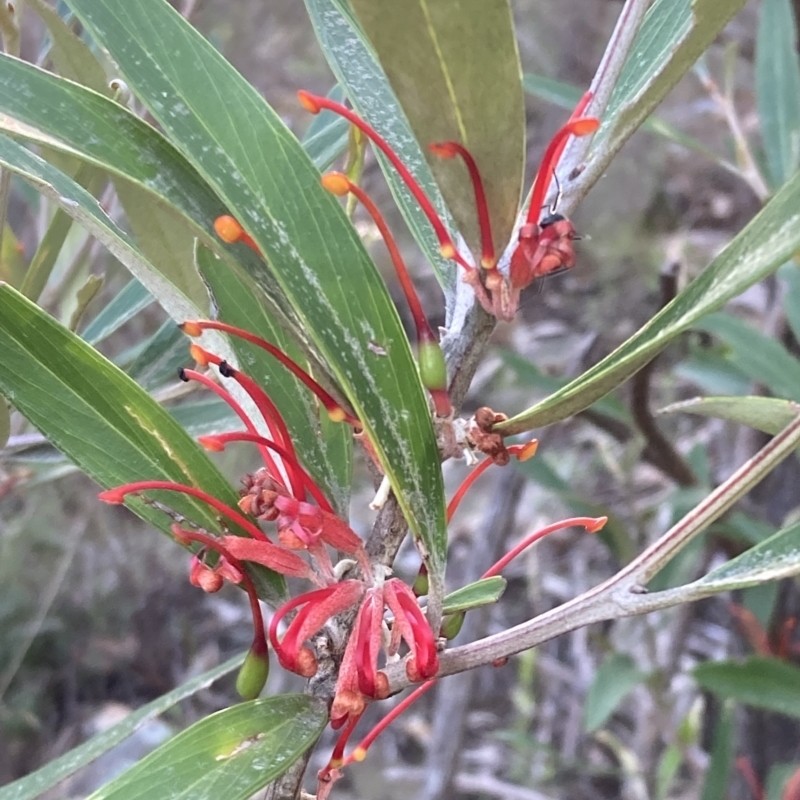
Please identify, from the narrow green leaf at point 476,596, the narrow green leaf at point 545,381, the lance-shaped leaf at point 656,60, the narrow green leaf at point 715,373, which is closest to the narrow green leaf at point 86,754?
the narrow green leaf at point 476,596

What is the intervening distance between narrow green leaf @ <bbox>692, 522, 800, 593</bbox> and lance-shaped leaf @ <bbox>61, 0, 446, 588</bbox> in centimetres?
16

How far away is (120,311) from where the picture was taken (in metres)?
0.72

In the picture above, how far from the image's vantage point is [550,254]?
1.23 feet

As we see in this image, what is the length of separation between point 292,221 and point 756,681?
2.96ft

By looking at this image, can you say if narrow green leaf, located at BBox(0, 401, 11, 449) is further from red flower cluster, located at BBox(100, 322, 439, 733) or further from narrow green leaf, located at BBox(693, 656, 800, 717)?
narrow green leaf, located at BBox(693, 656, 800, 717)

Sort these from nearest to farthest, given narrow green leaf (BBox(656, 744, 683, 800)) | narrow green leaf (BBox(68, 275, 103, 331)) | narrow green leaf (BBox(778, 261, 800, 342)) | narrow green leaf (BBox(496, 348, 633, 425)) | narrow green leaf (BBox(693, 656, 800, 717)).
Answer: narrow green leaf (BBox(68, 275, 103, 331)) → narrow green leaf (BBox(693, 656, 800, 717)) → narrow green leaf (BBox(778, 261, 800, 342)) → narrow green leaf (BBox(496, 348, 633, 425)) → narrow green leaf (BBox(656, 744, 683, 800))

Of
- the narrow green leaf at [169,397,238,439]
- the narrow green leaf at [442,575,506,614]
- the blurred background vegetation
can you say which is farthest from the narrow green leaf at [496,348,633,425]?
the narrow green leaf at [442,575,506,614]

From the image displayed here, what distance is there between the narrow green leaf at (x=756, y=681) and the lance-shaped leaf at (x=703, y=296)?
734 millimetres

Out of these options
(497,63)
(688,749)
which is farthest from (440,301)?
(497,63)

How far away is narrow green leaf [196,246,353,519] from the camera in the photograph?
0.48 metres

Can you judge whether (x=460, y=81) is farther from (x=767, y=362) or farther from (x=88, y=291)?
(x=767, y=362)

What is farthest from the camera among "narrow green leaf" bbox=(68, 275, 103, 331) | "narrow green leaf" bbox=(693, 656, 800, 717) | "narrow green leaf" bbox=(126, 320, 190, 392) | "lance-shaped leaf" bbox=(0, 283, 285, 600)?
"narrow green leaf" bbox=(693, 656, 800, 717)

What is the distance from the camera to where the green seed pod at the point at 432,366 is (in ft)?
1.26

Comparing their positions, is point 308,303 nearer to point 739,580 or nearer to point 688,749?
point 739,580
